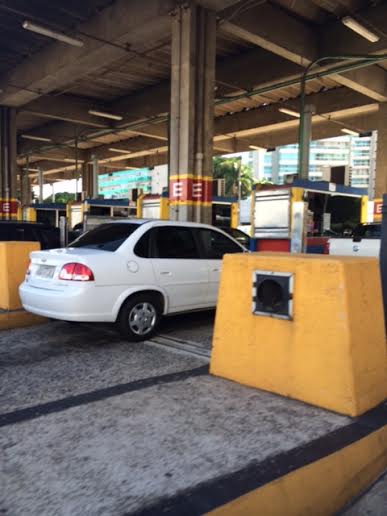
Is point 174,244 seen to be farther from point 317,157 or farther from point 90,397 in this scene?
point 317,157

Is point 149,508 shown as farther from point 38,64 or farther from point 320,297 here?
point 38,64

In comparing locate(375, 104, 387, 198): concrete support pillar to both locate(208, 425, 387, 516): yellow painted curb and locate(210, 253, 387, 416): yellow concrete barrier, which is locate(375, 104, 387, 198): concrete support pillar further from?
locate(208, 425, 387, 516): yellow painted curb

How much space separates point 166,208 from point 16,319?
1120 cm

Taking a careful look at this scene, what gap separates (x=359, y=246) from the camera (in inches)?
470

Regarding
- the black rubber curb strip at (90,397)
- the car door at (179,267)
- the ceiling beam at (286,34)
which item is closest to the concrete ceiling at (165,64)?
the ceiling beam at (286,34)

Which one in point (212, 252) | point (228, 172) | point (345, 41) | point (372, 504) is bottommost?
point (372, 504)

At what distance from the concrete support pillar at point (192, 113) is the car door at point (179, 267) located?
5464 mm

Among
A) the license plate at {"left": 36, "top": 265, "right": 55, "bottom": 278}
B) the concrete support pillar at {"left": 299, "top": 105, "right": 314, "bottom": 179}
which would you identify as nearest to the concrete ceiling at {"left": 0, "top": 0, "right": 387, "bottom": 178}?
the concrete support pillar at {"left": 299, "top": 105, "right": 314, "bottom": 179}

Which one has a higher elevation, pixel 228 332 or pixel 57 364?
pixel 228 332

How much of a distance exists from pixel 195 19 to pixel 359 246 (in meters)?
7.11

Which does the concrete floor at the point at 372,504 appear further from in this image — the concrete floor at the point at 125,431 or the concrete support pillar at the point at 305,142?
the concrete support pillar at the point at 305,142

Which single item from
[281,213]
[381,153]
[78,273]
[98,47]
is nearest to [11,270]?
[78,273]

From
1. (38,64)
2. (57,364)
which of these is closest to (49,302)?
(57,364)

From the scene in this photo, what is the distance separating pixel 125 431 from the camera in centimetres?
299
